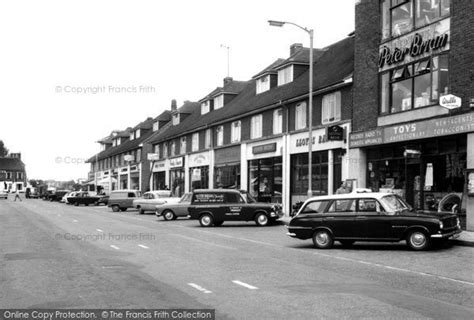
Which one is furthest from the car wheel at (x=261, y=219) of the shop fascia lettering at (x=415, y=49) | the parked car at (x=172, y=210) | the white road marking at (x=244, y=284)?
the white road marking at (x=244, y=284)

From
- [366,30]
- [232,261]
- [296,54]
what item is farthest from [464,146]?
[296,54]

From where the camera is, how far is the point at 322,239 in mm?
16188

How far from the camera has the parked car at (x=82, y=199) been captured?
194 feet

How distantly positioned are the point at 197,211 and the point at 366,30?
36.8ft

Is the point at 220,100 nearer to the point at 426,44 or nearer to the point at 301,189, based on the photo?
the point at 301,189

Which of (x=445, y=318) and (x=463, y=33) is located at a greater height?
(x=463, y=33)

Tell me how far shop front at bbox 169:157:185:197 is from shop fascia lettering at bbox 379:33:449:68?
28.9 m

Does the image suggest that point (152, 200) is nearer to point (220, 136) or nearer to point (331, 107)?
point (220, 136)

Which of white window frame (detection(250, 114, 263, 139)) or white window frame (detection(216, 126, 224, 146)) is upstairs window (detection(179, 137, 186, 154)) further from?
white window frame (detection(250, 114, 263, 139))

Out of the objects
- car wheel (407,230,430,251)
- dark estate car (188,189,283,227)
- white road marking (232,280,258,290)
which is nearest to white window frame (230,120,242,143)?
dark estate car (188,189,283,227)

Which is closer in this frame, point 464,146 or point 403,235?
point 403,235

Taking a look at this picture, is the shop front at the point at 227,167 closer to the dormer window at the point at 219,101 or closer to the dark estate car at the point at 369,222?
the dormer window at the point at 219,101

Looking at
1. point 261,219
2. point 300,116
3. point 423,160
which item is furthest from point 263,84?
point 423,160

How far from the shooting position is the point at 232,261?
12891 mm
